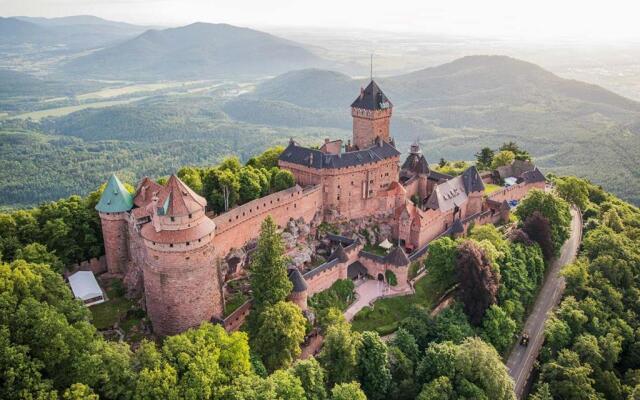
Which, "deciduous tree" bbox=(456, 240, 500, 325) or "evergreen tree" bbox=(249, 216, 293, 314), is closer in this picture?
"evergreen tree" bbox=(249, 216, 293, 314)

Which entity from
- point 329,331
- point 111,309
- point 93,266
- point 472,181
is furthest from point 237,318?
point 472,181

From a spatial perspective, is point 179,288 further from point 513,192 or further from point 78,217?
point 513,192

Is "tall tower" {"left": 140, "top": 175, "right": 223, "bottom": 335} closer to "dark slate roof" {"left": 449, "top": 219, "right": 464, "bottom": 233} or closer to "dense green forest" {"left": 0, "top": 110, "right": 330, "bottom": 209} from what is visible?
"dark slate roof" {"left": 449, "top": 219, "right": 464, "bottom": 233}

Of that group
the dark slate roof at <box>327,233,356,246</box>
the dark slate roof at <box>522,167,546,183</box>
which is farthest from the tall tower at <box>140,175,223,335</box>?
the dark slate roof at <box>522,167,546,183</box>

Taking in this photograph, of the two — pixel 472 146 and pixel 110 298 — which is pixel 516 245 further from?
pixel 472 146

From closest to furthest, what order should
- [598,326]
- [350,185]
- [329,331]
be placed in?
1. [329,331]
2. [598,326]
3. [350,185]
